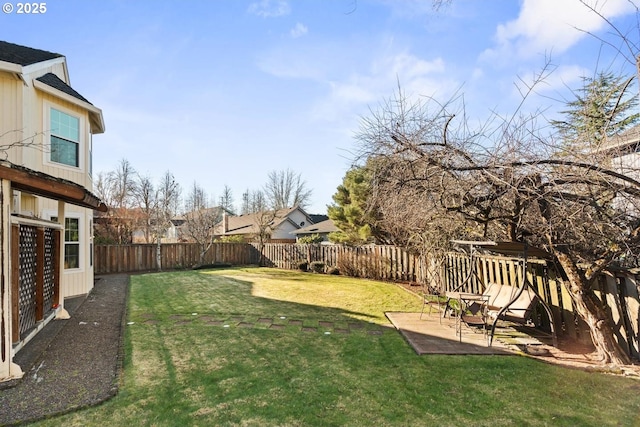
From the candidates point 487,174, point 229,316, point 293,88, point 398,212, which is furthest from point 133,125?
point 487,174

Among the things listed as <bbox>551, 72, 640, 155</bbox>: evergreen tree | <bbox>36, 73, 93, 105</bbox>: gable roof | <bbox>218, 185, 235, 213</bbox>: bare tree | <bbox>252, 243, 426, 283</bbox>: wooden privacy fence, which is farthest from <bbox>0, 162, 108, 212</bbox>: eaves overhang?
<bbox>218, 185, 235, 213</bbox>: bare tree

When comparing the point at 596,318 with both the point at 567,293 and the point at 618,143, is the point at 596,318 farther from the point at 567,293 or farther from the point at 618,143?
the point at 618,143

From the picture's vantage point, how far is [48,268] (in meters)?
6.40

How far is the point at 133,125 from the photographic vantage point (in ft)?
40.5

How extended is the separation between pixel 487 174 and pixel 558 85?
132 cm

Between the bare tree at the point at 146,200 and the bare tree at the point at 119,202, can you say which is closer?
the bare tree at the point at 119,202

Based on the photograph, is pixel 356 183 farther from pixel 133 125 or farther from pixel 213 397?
pixel 213 397

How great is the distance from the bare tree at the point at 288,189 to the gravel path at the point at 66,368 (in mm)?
31974

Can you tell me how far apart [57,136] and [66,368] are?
6741 millimetres

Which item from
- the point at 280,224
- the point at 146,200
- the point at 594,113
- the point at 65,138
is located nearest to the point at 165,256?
the point at 146,200

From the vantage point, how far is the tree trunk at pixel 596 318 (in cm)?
417

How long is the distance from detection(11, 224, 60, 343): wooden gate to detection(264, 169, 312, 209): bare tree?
31.7m

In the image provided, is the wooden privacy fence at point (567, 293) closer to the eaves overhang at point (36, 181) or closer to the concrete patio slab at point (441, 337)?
the concrete patio slab at point (441, 337)

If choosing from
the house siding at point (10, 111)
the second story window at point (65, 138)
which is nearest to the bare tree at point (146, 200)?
the second story window at point (65, 138)
